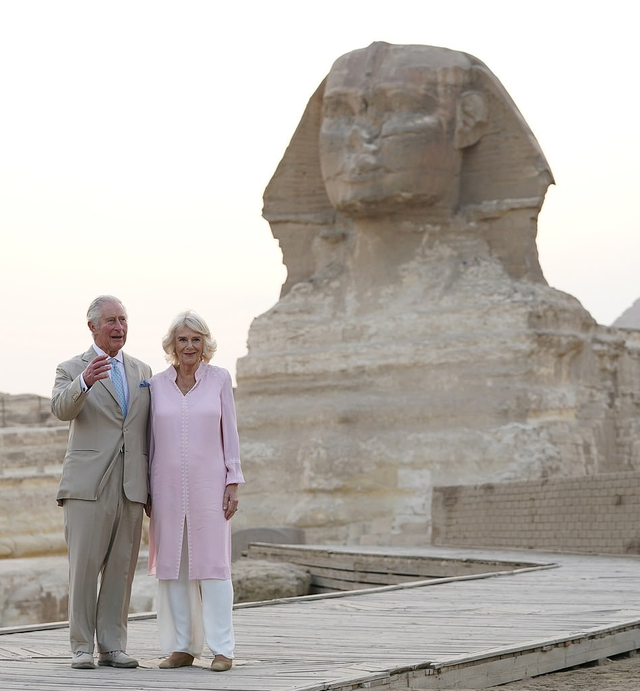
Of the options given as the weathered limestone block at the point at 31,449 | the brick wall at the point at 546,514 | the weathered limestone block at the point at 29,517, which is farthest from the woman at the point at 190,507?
the weathered limestone block at the point at 31,449

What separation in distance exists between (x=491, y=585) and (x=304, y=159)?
11.6 metres

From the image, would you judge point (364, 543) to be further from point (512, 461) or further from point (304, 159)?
point (304, 159)

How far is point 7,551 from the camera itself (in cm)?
2191

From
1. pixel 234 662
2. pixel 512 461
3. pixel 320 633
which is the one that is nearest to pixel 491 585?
pixel 320 633

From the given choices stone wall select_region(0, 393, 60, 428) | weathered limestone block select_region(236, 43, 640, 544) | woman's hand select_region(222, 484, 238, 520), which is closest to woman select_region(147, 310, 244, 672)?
woman's hand select_region(222, 484, 238, 520)

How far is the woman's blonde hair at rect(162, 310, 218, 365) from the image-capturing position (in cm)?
525

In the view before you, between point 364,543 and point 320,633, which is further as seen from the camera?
point 364,543

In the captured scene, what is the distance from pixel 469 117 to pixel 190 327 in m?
13.3

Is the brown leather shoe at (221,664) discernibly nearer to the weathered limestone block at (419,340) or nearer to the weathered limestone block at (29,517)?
the weathered limestone block at (419,340)

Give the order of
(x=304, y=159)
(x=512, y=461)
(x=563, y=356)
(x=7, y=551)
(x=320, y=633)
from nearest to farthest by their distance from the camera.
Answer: (x=320, y=633) < (x=512, y=461) < (x=563, y=356) < (x=304, y=159) < (x=7, y=551)

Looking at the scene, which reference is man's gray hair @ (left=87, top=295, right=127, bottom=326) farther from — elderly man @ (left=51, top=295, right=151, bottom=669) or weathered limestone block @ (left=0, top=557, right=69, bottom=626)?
weathered limestone block @ (left=0, top=557, right=69, bottom=626)

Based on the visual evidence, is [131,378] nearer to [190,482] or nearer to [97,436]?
[97,436]

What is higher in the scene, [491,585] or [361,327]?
[361,327]

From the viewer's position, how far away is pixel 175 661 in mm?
5012
